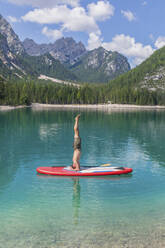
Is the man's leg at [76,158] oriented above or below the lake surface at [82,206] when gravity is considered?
above

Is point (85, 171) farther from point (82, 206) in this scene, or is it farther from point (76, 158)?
point (82, 206)

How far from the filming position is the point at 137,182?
25500mm

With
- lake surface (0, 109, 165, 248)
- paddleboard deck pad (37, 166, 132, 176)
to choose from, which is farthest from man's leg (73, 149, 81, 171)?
lake surface (0, 109, 165, 248)

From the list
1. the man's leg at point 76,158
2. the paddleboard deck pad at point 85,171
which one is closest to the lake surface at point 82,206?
the paddleboard deck pad at point 85,171

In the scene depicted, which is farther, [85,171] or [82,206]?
[85,171]

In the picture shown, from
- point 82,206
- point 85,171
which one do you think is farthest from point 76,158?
point 82,206

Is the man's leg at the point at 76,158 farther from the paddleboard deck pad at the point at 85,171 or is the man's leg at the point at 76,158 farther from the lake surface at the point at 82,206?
the lake surface at the point at 82,206

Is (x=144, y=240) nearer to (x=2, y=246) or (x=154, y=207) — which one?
(x=154, y=207)

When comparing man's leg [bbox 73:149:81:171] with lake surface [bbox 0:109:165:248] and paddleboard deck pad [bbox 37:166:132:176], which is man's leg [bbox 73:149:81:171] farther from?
lake surface [bbox 0:109:165:248]

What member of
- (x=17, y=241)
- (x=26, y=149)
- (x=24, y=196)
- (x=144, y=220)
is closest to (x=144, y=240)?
(x=144, y=220)

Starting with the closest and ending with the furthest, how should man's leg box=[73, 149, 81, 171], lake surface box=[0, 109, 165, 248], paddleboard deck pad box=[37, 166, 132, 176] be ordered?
1. lake surface box=[0, 109, 165, 248]
2. paddleboard deck pad box=[37, 166, 132, 176]
3. man's leg box=[73, 149, 81, 171]

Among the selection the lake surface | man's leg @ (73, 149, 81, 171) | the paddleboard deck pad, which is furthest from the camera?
man's leg @ (73, 149, 81, 171)

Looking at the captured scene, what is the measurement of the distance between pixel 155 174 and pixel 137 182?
Result: 421 cm

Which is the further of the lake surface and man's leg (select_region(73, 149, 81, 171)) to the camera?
man's leg (select_region(73, 149, 81, 171))
